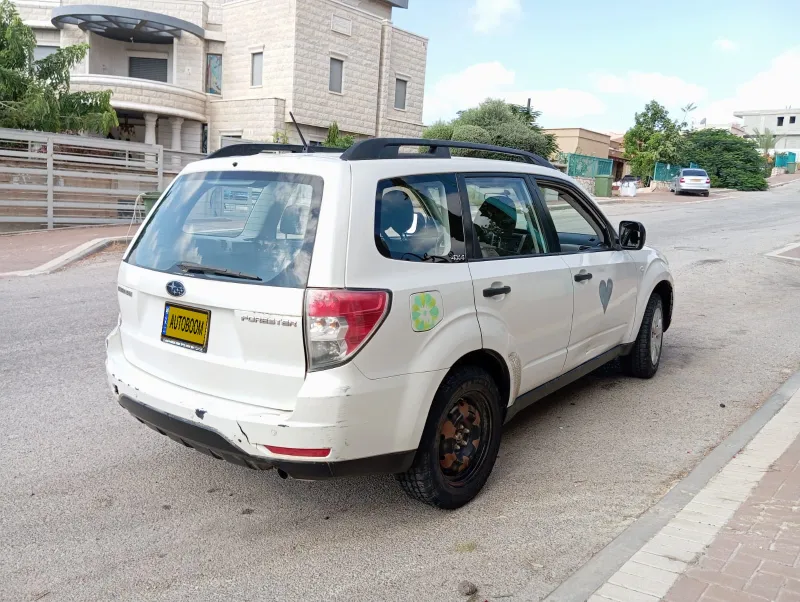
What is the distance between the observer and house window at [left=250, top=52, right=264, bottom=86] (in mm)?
33281

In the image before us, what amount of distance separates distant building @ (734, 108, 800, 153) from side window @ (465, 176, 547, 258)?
100391 millimetres

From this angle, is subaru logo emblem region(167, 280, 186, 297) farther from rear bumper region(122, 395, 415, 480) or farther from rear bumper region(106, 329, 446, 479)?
rear bumper region(122, 395, 415, 480)

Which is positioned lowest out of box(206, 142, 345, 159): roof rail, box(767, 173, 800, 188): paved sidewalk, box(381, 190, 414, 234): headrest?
box(381, 190, 414, 234): headrest

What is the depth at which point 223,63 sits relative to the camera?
34594 millimetres

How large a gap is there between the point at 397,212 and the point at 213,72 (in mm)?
33941

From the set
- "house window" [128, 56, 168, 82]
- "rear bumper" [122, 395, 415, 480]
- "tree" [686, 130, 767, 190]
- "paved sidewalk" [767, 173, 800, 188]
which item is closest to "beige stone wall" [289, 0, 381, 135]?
"house window" [128, 56, 168, 82]

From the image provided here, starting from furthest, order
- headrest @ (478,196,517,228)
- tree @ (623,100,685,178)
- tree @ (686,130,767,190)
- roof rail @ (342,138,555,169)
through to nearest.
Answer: tree @ (686,130,767,190)
tree @ (623,100,685,178)
headrest @ (478,196,517,228)
roof rail @ (342,138,555,169)

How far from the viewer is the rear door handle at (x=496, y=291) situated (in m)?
3.86

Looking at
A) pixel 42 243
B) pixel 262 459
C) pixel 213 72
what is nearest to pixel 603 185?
pixel 213 72

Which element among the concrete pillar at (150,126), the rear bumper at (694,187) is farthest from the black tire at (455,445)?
the rear bumper at (694,187)

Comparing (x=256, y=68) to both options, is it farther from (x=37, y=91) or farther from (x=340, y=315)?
(x=340, y=315)

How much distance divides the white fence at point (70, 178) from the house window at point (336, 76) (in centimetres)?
1660

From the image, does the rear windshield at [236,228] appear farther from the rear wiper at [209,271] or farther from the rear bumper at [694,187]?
the rear bumper at [694,187]

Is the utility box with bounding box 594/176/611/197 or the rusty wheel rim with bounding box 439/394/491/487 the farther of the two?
the utility box with bounding box 594/176/611/197
